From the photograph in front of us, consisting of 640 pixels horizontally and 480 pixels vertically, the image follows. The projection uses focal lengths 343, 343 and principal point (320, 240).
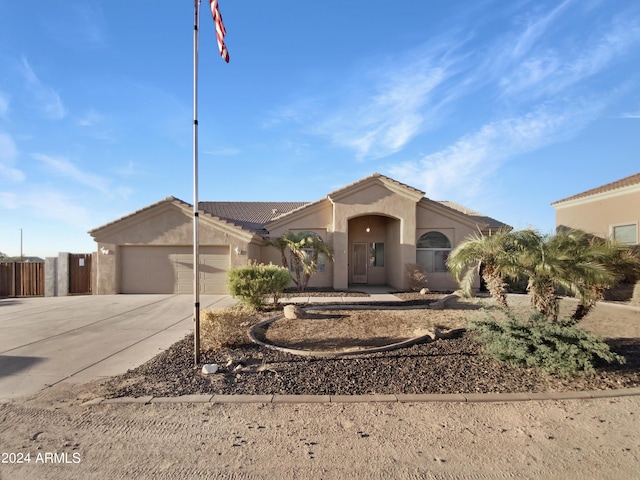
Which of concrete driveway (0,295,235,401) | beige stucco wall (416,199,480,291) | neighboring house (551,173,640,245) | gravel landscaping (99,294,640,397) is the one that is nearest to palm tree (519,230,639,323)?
gravel landscaping (99,294,640,397)

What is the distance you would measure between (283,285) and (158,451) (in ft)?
24.5

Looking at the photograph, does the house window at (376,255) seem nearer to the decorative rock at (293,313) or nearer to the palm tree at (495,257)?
the decorative rock at (293,313)

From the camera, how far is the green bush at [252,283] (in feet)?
32.5

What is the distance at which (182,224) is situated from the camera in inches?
648

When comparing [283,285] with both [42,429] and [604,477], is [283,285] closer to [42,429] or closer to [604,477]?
[42,429]

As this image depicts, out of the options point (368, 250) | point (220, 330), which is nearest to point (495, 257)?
point (220, 330)

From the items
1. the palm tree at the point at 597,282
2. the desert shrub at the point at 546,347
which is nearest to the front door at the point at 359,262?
the palm tree at the point at 597,282

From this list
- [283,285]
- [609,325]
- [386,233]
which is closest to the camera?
[609,325]

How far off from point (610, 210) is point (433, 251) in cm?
976

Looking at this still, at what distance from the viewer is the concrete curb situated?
439cm

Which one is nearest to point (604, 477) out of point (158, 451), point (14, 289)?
point (158, 451)

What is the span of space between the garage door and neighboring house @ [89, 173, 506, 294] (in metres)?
0.04

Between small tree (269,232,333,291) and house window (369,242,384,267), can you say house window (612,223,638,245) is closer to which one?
house window (369,242,384,267)

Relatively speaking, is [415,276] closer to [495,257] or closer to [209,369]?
[495,257]
